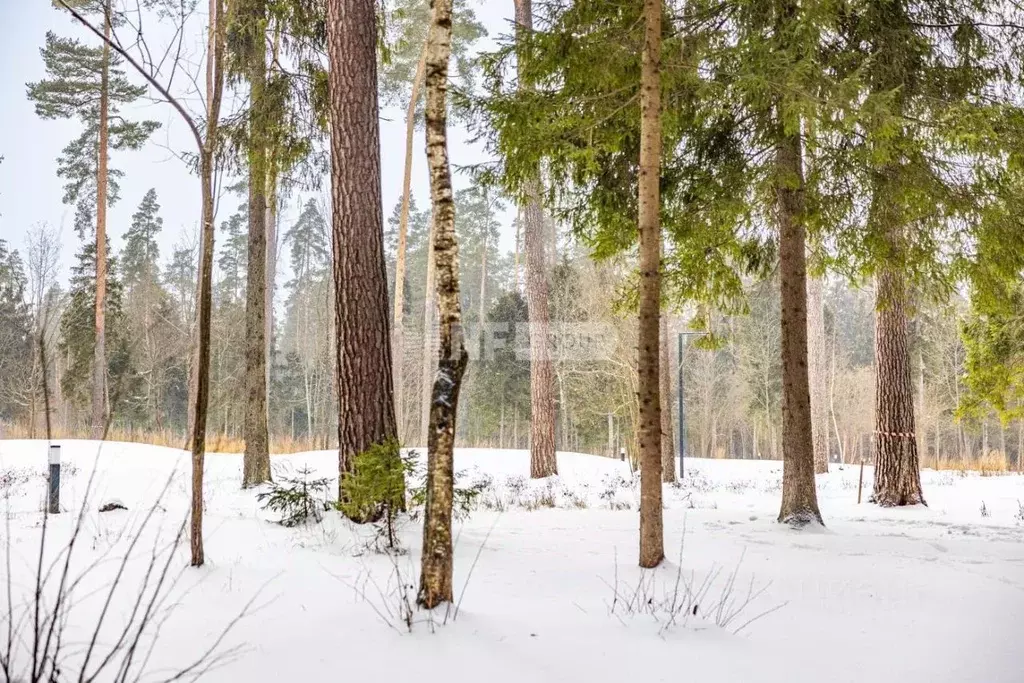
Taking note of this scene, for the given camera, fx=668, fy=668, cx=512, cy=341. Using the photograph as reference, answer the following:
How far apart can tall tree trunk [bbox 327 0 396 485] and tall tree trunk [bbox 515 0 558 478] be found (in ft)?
21.9

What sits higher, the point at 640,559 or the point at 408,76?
the point at 408,76

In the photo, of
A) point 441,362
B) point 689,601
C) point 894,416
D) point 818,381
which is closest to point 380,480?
point 441,362

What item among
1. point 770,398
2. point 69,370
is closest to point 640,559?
point 69,370

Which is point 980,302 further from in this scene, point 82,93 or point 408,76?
point 82,93

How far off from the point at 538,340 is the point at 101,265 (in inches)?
461

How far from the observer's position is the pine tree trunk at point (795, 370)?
7.21 meters

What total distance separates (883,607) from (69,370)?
25494 mm

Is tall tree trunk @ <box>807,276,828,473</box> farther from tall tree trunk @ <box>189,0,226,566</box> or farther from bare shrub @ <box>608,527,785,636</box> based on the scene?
tall tree trunk @ <box>189,0,226,566</box>

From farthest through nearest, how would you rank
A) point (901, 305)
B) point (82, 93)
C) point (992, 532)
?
point (82, 93) < point (901, 305) < point (992, 532)

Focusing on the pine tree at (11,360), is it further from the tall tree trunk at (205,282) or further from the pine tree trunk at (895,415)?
the pine tree trunk at (895,415)

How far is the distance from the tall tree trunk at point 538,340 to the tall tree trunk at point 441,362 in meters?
8.98

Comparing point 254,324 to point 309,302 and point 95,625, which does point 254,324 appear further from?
point 309,302

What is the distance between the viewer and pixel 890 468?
939 centimetres

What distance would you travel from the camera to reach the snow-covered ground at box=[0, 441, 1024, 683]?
121 inches
